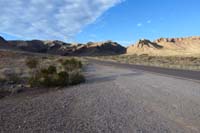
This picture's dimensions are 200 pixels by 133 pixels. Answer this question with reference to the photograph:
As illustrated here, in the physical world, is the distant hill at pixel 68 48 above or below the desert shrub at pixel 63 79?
below

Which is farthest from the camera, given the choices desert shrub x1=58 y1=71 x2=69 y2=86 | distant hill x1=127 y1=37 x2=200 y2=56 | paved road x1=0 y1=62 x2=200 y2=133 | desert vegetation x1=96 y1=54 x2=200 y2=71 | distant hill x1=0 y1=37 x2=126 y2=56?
distant hill x1=0 y1=37 x2=126 y2=56

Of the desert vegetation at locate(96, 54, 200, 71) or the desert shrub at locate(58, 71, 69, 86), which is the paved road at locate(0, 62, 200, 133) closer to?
the desert shrub at locate(58, 71, 69, 86)

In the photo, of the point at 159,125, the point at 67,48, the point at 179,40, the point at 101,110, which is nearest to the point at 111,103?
the point at 101,110

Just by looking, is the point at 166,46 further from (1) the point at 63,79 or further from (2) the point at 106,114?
(2) the point at 106,114

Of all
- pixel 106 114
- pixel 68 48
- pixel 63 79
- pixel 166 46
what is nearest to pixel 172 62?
pixel 63 79

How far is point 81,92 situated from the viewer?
13180 mm

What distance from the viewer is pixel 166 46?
15138 centimetres

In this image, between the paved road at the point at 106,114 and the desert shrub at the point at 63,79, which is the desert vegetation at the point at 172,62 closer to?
the desert shrub at the point at 63,79

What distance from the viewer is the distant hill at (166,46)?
→ 136375mm

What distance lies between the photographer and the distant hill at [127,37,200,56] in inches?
5369

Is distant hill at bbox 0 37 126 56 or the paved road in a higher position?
the paved road

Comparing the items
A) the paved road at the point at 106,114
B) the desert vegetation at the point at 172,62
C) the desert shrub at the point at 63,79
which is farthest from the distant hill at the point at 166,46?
the paved road at the point at 106,114

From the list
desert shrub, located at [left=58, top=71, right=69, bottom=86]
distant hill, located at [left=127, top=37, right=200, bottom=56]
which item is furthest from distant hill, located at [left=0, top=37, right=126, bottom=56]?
desert shrub, located at [left=58, top=71, right=69, bottom=86]

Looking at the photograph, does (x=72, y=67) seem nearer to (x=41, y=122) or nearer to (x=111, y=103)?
(x=111, y=103)
